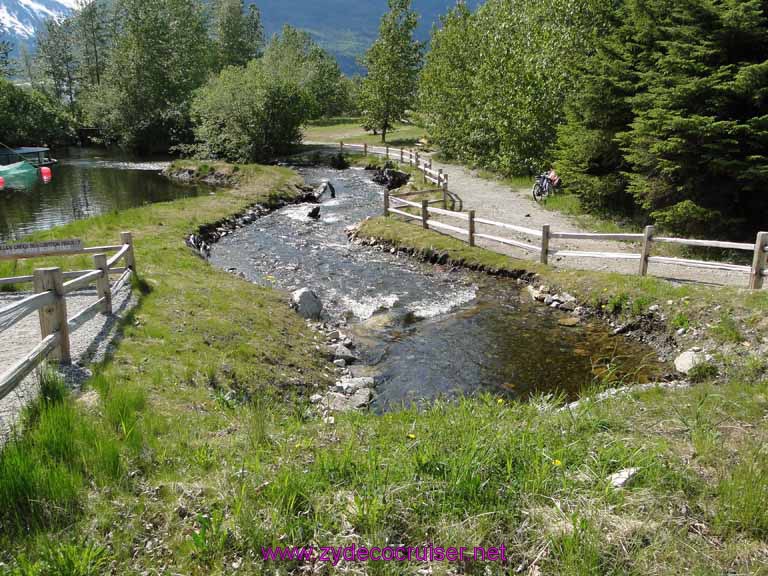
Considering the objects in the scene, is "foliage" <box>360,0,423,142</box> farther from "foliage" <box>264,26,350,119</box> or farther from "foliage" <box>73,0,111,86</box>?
"foliage" <box>73,0,111,86</box>

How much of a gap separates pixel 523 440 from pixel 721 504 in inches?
67.7

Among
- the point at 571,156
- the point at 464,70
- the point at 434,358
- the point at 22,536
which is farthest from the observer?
the point at 464,70

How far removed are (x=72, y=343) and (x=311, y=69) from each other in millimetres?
66848

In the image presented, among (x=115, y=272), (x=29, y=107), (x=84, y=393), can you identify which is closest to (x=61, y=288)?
(x=84, y=393)

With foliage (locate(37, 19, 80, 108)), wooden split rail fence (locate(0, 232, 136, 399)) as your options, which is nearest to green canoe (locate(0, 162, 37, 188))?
wooden split rail fence (locate(0, 232, 136, 399))

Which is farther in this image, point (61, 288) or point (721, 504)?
point (61, 288)

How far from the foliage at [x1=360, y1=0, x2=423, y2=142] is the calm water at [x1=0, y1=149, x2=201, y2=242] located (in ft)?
66.9

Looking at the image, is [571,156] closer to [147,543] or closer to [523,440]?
[523,440]

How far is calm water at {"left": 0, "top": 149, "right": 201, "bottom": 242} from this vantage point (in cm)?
2677

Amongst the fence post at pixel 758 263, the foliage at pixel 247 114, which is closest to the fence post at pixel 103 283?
the fence post at pixel 758 263

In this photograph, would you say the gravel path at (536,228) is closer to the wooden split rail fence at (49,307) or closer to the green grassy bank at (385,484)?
the green grassy bank at (385,484)

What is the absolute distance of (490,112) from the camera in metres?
30.9

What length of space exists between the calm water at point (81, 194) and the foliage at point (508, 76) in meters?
17.9

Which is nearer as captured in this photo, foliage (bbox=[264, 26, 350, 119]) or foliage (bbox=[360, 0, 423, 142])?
foliage (bbox=[360, 0, 423, 142])
